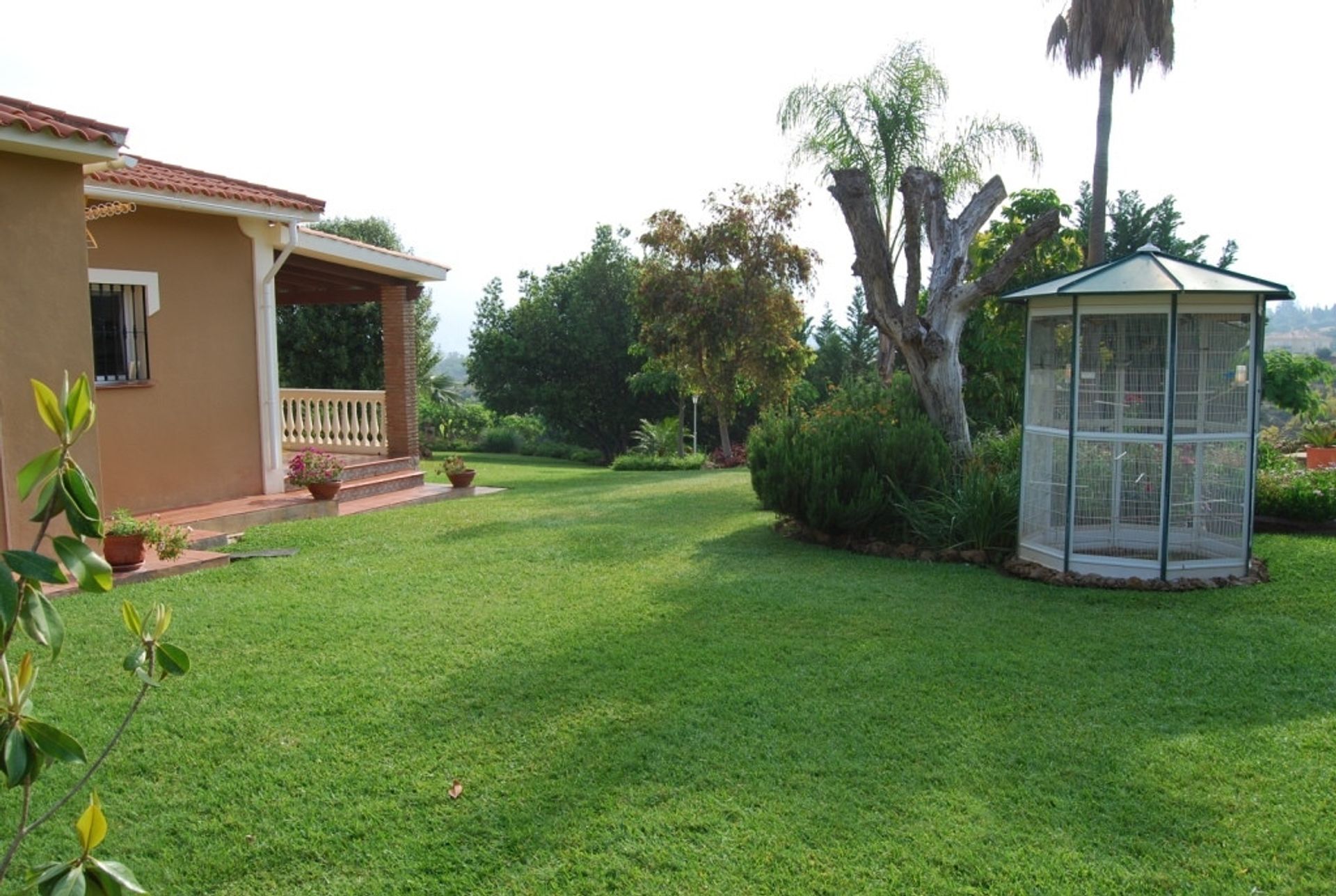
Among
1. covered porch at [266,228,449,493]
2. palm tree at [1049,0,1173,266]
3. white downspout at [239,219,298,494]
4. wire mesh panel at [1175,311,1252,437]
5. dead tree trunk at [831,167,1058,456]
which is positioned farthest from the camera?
palm tree at [1049,0,1173,266]

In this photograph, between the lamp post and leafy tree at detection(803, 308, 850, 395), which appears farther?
leafy tree at detection(803, 308, 850, 395)

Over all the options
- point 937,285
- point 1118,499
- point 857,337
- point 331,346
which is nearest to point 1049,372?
point 1118,499

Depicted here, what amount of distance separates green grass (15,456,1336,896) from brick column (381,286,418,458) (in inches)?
264

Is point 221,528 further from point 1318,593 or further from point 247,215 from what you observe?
point 1318,593

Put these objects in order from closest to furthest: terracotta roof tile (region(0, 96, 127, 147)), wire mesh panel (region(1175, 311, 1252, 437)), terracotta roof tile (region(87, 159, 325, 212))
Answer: terracotta roof tile (region(0, 96, 127, 147)) < wire mesh panel (region(1175, 311, 1252, 437)) < terracotta roof tile (region(87, 159, 325, 212))

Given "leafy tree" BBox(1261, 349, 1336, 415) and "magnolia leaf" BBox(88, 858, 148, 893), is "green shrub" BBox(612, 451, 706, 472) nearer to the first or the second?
"leafy tree" BBox(1261, 349, 1336, 415)

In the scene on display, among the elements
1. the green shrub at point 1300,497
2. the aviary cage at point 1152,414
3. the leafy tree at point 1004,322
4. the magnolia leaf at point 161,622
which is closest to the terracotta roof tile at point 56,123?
the magnolia leaf at point 161,622

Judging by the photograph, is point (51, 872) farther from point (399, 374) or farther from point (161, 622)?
point (399, 374)

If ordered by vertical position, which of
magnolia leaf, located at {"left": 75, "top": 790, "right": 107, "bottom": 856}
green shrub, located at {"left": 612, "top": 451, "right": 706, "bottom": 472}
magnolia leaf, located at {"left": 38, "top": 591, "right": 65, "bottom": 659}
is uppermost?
magnolia leaf, located at {"left": 38, "top": 591, "right": 65, "bottom": 659}

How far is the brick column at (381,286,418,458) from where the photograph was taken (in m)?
14.5

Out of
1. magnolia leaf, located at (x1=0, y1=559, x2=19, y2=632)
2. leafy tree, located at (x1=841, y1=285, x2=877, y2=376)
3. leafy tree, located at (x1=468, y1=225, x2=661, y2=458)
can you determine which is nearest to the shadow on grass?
magnolia leaf, located at (x1=0, y1=559, x2=19, y2=632)

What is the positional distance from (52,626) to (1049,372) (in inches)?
314

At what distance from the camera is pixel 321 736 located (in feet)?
15.5

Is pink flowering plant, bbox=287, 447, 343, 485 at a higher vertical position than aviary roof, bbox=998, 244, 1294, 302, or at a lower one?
lower
